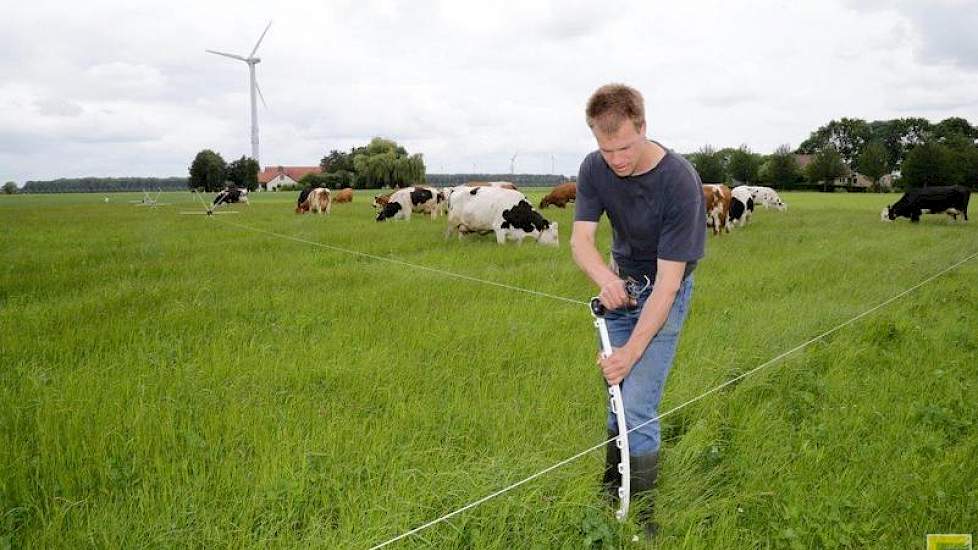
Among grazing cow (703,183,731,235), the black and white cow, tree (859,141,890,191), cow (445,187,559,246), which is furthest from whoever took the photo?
tree (859,141,890,191)

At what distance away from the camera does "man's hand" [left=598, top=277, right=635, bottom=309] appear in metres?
2.88

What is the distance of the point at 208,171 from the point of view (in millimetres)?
88500

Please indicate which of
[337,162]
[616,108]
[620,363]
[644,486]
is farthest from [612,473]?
[337,162]

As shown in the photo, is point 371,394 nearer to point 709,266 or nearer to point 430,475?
point 430,475

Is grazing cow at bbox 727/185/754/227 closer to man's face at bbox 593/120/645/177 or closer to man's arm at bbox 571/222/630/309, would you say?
man's arm at bbox 571/222/630/309

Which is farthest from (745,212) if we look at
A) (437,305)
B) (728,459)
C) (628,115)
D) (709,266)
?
(628,115)

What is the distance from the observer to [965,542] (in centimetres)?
312

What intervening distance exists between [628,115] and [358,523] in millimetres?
2204

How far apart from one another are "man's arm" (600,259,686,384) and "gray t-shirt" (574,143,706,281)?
7 cm

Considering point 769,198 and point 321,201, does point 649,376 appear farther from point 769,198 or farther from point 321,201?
point 769,198

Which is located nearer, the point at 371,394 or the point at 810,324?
the point at 371,394

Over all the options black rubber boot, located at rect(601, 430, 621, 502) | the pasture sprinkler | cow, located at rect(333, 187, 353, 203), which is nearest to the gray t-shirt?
the pasture sprinkler

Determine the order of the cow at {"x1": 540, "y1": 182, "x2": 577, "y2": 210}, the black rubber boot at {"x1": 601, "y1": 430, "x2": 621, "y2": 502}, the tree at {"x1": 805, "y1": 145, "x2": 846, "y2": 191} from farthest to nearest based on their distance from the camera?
the tree at {"x1": 805, "y1": 145, "x2": 846, "y2": 191} < the cow at {"x1": 540, "y1": 182, "x2": 577, "y2": 210} < the black rubber boot at {"x1": 601, "y1": 430, "x2": 621, "y2": 502}

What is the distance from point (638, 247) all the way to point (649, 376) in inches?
24.3
